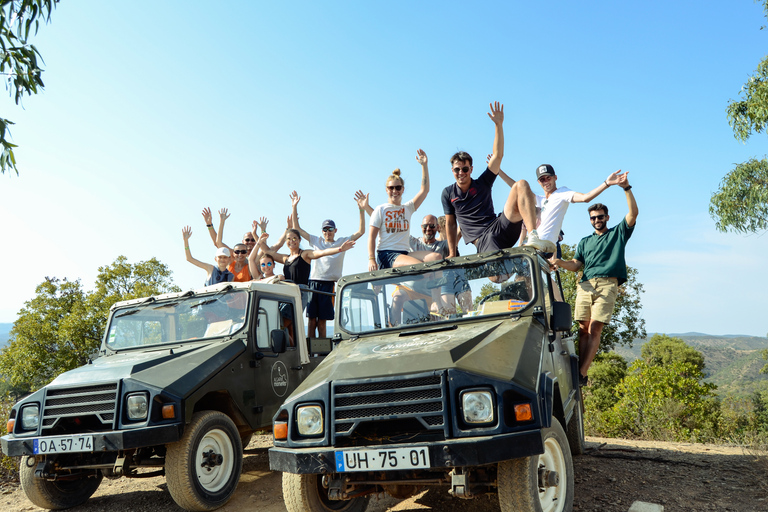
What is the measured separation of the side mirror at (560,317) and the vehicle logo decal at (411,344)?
935mm

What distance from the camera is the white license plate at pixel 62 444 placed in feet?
16.9

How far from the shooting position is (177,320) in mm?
6867

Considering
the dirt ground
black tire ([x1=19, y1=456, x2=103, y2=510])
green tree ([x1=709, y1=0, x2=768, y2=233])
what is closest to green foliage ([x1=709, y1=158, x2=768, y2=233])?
green tree ([x1=709, y1=0, x2=768, y2=233])

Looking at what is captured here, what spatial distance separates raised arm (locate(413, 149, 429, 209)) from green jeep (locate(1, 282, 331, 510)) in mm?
2260

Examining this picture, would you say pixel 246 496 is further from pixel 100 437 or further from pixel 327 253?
pixel 327 253

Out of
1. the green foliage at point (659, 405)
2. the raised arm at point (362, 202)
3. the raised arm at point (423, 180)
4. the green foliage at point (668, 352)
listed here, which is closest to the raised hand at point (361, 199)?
the raised arm at point (362, 202)

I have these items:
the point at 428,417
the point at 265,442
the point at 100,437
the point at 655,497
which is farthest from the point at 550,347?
the point at 265,442

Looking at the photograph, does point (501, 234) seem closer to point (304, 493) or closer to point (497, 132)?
point (497, 132)

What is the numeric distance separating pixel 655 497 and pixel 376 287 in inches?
126

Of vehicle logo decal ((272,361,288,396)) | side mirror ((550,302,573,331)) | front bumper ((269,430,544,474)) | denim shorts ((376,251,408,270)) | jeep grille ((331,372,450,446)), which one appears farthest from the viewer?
denim shorts ((376,251,408,270))

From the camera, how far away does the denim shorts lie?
23.1ft

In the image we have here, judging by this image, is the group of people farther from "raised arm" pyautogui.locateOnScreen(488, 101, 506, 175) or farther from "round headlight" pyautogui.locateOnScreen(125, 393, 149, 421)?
"round headlight" pyautogui.locateOnScreen(125, 393, 149, 421)

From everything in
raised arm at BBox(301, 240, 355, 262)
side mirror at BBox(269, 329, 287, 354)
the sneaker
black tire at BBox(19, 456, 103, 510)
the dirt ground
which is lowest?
the dirt ground

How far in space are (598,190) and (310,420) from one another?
4515 millimetres
